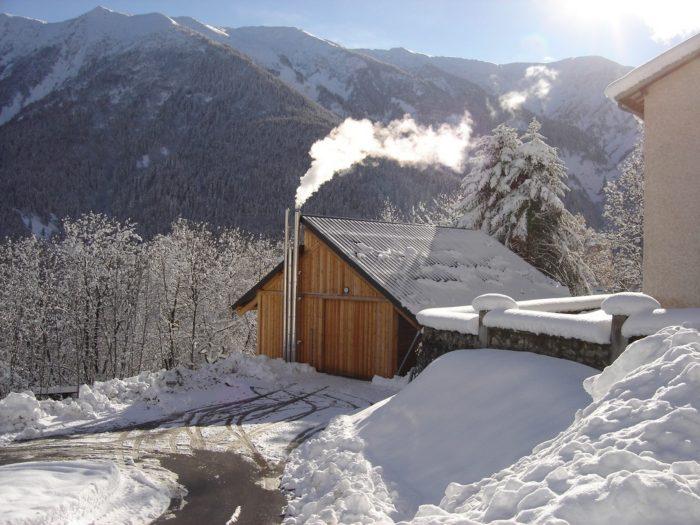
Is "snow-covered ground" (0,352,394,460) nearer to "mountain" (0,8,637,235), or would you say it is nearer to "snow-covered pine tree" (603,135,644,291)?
"snow-covered pine tree" (603,135,644,291)

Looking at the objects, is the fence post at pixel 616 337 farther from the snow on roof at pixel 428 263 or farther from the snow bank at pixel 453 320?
the snow on roof at pixel 428 263

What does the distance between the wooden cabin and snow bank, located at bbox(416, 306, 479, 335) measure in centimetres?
372

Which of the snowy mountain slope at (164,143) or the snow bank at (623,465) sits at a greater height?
the snowy mountain slope at (164,143)

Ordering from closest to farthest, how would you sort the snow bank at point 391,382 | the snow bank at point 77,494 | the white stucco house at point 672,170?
the snow bank at point 77,494 < the white stucco house at point 672,170 < the snow bank at point 391,382

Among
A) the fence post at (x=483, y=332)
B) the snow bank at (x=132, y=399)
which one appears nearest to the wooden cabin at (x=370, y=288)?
the snow bank at (x=132, y=399)

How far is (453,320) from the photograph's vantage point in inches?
443

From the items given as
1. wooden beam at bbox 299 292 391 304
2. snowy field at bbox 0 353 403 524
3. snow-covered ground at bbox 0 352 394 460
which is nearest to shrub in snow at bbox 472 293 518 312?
snowy field at bbox 0 353 403 524

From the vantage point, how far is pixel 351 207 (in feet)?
252

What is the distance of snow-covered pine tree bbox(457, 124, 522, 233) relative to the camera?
97.2ft

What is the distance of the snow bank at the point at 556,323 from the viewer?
8422 millimetres

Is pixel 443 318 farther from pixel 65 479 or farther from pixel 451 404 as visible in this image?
pixel 65 479

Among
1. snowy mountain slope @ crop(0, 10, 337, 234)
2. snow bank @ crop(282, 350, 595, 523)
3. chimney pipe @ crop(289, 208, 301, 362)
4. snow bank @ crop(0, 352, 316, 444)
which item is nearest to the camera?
snow bank @ crop(282, 350, 595, 523)

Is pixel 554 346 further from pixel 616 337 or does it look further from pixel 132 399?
pixel 132 399

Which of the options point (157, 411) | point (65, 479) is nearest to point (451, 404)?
point (65, 479)
